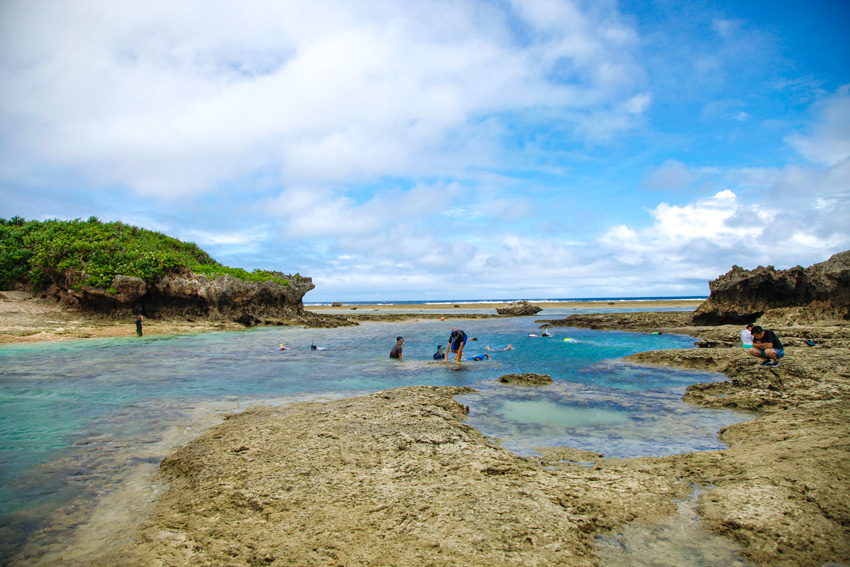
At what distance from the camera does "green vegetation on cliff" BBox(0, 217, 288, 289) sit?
29.7 metres

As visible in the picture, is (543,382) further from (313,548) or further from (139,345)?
(139,345)

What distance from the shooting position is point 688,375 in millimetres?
14719

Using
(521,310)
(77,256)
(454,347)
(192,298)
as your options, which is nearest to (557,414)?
(454,347)

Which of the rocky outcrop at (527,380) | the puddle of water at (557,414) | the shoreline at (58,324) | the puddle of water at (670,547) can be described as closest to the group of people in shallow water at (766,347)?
the puddle of water at (557,414)

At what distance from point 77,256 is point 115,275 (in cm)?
333

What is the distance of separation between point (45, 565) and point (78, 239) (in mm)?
37235

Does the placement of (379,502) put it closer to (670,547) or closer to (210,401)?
(670,547)

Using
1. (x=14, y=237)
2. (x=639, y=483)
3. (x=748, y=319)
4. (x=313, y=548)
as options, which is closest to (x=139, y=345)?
(x=14, y=237)

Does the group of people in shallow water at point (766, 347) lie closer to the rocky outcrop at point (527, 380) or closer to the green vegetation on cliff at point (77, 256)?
the rocky outcrop at point (527, 380)

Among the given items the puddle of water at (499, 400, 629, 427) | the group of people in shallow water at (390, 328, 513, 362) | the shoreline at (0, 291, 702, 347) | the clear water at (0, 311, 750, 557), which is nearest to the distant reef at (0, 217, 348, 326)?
the shoreline at (0, 291, 702, 347)

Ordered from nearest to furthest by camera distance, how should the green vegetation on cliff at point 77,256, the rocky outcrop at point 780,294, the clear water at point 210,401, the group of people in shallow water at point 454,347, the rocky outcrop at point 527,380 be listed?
1. the clear water at point 210,401
2. the rocky outcrop at point 527,380
3. the group of people in shallow water at point 454,347
4. the rocky outcrop at point 780,294
5. the green vegetation on cliff at point 77,256

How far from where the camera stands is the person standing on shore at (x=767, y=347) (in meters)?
12.3

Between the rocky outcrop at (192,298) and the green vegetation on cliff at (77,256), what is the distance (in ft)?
2.74

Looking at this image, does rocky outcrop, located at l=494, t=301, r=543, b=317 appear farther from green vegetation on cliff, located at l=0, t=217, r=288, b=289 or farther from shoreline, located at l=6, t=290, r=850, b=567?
shoreline, located at l=6, t=290, r=850, b=567
